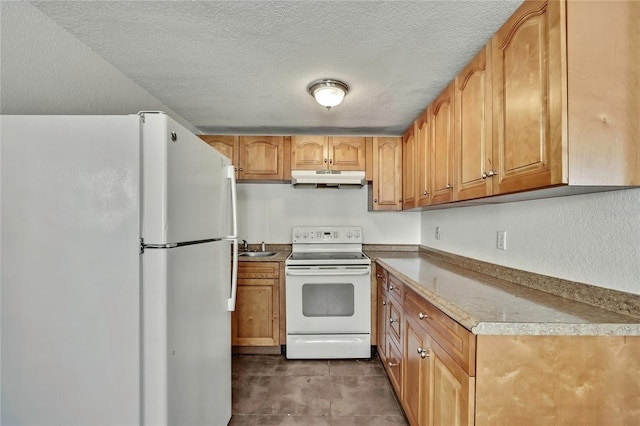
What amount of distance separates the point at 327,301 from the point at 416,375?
44.8 inches

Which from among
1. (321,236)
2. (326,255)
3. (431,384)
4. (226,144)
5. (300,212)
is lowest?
(431,384)

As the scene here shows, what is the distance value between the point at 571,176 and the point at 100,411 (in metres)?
1.79

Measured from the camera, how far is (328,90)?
1.88m

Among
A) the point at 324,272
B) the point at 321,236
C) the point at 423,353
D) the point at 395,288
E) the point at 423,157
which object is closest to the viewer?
the point at 423,353

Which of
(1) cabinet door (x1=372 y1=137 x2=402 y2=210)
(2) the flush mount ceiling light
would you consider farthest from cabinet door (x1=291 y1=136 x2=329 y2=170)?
(2) the flush mount ceiling light

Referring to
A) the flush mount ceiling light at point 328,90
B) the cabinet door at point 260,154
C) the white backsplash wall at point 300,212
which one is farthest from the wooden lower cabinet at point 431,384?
the cabinet door at point 260,154

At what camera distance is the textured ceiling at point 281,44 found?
125 cm

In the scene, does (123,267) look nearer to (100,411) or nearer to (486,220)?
(100,411)

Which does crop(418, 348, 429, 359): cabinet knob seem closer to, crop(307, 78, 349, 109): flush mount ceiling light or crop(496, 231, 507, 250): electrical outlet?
crop(496, 231, 507, 250): electrical outlet

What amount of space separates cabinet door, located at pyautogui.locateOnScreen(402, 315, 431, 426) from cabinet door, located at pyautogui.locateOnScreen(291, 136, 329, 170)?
1704 mm

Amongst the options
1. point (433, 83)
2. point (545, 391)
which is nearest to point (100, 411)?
point (545, 391)

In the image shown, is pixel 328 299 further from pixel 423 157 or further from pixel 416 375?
pixel 423 157

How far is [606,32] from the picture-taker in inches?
37.6

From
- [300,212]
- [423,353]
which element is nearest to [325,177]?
[300,212]
